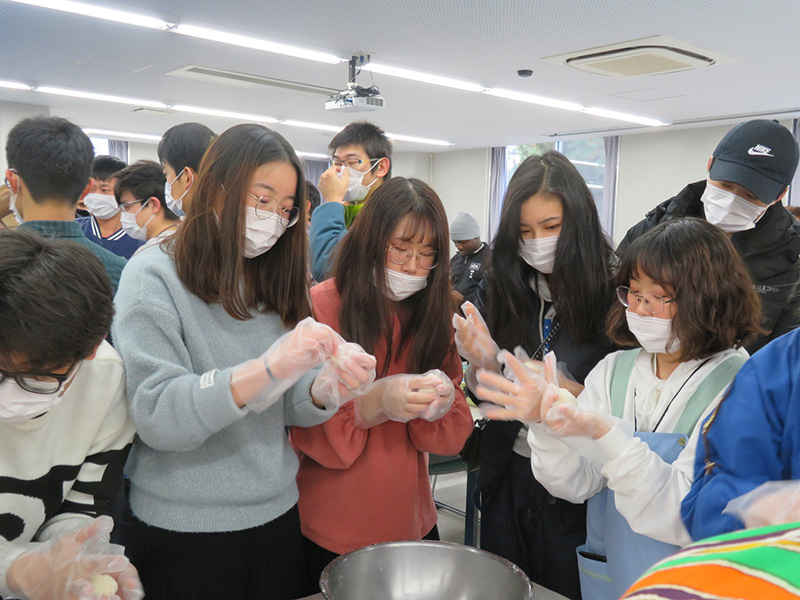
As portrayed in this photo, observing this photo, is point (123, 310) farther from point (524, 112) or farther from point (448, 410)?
point (524, 112)

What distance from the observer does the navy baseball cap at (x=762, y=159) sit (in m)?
1.74

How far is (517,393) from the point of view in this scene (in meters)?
1.12

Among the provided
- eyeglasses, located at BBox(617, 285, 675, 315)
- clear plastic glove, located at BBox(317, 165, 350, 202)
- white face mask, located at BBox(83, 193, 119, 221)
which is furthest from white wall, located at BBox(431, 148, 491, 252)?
eyeglasses, located at BBox(617, 285, 675, 315)

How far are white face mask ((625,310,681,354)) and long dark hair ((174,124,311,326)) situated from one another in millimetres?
740

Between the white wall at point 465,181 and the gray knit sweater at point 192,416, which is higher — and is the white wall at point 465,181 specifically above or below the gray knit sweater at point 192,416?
above

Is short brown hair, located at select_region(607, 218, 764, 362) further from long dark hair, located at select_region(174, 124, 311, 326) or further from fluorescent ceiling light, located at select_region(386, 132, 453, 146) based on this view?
fluorescent ceiling light, located at select_region(386, 132, 453, 146)

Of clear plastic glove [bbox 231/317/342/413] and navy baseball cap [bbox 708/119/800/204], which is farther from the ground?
navy baseball cap [bbox 708/119/800/204]

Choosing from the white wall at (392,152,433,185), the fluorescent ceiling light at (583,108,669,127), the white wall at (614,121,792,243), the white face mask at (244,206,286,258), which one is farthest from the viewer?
the white wall at (392,152,433,185)

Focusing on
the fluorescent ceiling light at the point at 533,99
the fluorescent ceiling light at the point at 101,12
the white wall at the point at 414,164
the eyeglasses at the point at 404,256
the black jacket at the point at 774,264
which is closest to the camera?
the eyeglasses at the point at 404,256

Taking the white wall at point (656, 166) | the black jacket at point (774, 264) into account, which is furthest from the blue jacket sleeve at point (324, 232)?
the white wall at point (656, 166)

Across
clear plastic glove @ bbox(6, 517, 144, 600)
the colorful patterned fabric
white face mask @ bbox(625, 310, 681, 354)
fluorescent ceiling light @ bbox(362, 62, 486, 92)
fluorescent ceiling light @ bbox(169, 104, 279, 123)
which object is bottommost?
clear plastic glove @ bbox(6, 517, 144, 600)

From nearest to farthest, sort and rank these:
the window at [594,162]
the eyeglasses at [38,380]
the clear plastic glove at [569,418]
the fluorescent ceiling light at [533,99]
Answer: the eyeglasses at [38,380], the clear plastic glove at [569,418], the fluorescent ceiling light at [533,99], the window at [594,162]

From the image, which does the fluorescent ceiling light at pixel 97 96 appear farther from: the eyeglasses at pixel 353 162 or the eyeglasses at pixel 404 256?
the eyeglasses at pixel 404 256

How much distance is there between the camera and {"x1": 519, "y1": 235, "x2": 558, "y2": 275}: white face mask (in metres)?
1.56
